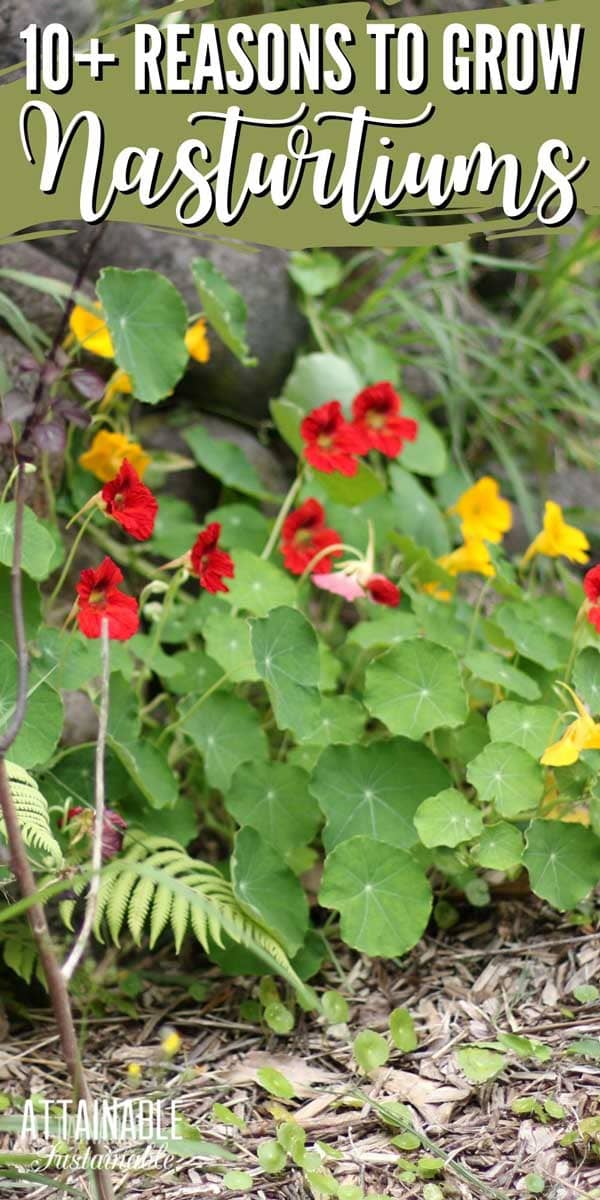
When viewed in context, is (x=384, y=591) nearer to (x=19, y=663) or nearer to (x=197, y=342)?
(x=197, y=342)

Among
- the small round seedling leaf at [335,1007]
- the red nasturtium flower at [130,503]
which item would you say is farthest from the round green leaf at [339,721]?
the red nasturtium flower at [130,503]

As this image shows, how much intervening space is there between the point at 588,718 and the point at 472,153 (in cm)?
142

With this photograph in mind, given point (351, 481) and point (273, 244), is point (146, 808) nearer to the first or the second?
point (351, 481)

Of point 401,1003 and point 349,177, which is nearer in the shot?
point 401,1003

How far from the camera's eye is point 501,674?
2195 mm

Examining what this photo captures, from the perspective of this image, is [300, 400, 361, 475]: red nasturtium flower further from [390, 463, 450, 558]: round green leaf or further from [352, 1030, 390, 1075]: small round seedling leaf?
[352, 1030, 390, 1075]: small round seedling leaf

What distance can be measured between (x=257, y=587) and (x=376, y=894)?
683mm

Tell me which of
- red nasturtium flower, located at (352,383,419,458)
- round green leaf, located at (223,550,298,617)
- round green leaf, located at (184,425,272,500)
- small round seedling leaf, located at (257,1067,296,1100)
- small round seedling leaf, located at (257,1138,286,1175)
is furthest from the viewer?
round green leaf, located at (184,425,272,500)

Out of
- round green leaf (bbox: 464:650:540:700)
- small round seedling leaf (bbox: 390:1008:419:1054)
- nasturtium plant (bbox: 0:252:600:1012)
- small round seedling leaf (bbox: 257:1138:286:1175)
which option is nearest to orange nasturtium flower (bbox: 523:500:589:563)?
nasturtium plant (bbox: 0:252:600:1012)

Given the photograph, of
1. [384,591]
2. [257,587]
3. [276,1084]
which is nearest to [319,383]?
[257,587]

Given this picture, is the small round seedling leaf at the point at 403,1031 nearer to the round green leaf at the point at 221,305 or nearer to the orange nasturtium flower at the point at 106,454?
the orange nasturtium flower at the point at 106,454

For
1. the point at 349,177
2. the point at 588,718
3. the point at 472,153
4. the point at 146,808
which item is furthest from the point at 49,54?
the point at 588,718

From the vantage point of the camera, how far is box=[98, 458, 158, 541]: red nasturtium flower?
1.80 metres

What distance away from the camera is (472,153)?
2650 mm
